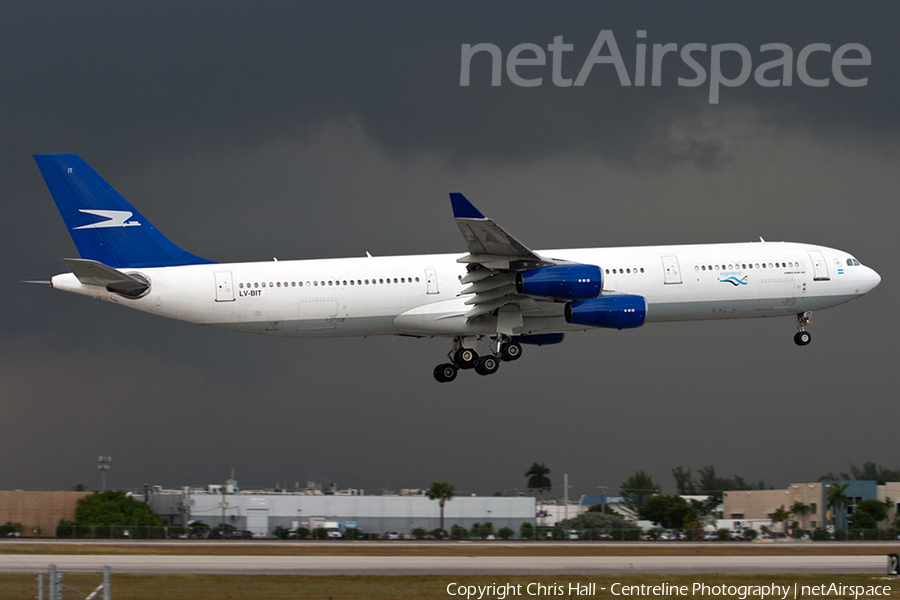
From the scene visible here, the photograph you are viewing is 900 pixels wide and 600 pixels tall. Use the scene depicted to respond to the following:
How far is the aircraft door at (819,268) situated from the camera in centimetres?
5533

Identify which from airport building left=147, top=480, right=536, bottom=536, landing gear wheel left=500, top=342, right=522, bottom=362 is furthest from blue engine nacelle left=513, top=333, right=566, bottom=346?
airport building left=147, top=480, right=536, bottom=536

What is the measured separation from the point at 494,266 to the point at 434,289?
12.9ft

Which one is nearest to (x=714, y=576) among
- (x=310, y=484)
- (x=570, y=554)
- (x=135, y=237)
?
(x=570, y=554)

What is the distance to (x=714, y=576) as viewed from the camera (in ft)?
127

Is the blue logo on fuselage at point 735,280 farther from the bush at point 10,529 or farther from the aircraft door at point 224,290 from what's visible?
the bush at point 10,529

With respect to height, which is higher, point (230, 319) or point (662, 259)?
point (662, 259)

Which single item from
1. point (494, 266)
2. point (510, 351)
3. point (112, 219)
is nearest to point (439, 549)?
point (510, 351)

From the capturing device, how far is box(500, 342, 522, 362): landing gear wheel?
53.3 m

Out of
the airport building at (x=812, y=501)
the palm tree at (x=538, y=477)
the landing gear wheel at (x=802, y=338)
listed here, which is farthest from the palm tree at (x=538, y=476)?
the landing gear wheel at (x=802, y=338)

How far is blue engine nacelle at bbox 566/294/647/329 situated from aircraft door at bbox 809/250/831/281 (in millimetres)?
11249

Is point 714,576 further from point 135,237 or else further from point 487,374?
point 135,237

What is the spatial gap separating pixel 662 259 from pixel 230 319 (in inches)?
865

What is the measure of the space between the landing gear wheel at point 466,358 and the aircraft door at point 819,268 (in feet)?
61.5

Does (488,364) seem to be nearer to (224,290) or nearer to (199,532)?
(224,290)
